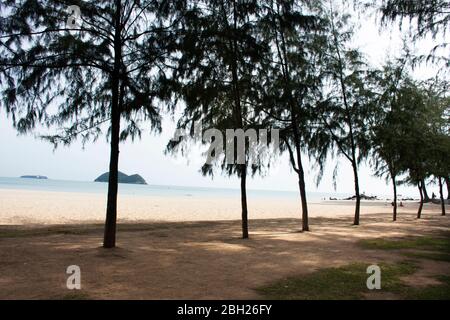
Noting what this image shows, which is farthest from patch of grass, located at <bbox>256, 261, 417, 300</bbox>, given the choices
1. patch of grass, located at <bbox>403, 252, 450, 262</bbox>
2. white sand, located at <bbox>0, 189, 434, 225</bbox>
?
white sand, located at <bbox>0, 189, 434, 225</bbox>

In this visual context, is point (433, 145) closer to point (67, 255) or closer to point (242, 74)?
point (242, 74)

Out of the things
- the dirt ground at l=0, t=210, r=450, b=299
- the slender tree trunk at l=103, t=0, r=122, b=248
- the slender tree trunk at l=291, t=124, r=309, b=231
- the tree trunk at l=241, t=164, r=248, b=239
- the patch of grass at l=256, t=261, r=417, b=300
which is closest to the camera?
the patch of grass at l=256, t=261, r=417, b=300

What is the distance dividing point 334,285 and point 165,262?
3.77 m

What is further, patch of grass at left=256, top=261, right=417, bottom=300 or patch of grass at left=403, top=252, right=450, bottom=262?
patch of grass at left=403, top=252, right=450, bottom=262

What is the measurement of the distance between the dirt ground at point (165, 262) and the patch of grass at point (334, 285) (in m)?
0.30

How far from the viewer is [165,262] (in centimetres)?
802

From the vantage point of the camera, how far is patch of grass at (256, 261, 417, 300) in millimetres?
5508

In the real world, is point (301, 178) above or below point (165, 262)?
above

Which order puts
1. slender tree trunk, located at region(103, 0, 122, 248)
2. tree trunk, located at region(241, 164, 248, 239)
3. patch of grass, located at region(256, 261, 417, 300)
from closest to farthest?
patch of grass, located at region(256, 261, 417, 300), slender tree trunk, located at region(103, 0, 122, 248), tree trunk, located at region(241, 164, 248, 239)

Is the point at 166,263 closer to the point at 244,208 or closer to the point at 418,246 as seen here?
the point at 244,208

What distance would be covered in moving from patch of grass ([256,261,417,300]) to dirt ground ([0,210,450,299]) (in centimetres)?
30

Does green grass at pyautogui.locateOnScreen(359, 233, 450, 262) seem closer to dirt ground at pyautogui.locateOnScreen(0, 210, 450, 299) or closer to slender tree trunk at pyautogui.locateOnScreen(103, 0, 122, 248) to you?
dirt ground at pyautogui.locateOnScreen(0, 210, 450, 299)

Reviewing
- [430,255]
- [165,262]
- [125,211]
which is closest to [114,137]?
[165,262]
